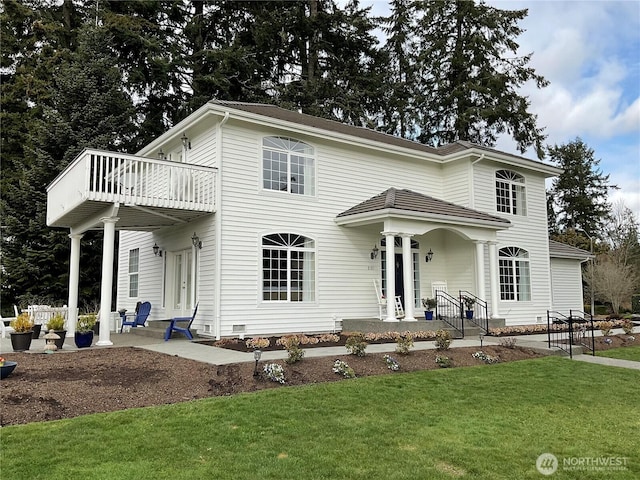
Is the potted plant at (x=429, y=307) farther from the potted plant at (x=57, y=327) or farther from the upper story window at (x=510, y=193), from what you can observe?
the potted plant at (x=57, y=327)

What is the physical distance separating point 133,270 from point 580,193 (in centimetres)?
3856

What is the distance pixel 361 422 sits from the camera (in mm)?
5559

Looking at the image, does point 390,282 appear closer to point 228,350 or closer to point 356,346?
point 356,346

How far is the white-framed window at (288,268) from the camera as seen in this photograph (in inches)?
499

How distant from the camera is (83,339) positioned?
33.7 ft

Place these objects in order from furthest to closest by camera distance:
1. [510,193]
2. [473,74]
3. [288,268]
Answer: [473,74] < [510,193] < [288,268]

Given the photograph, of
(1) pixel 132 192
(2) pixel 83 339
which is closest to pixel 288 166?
(1) pixel 132 192

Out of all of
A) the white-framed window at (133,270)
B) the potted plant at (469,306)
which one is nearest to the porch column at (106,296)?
the white-framed window at (133,270)

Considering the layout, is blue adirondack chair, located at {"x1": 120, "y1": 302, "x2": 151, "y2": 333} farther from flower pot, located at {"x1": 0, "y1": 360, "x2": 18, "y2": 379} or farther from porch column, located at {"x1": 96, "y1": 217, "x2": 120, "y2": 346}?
flower pot, located at {"x1": 0, "y1": 360, "x2": 18, "y2": 379}

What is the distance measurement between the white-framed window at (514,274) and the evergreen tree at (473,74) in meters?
13.7

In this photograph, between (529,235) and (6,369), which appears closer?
(6,369)

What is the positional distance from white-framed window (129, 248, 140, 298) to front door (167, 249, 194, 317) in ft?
9.80

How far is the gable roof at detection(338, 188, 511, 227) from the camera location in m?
13.0

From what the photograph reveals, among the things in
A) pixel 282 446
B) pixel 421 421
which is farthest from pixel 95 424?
pixel 421 421
